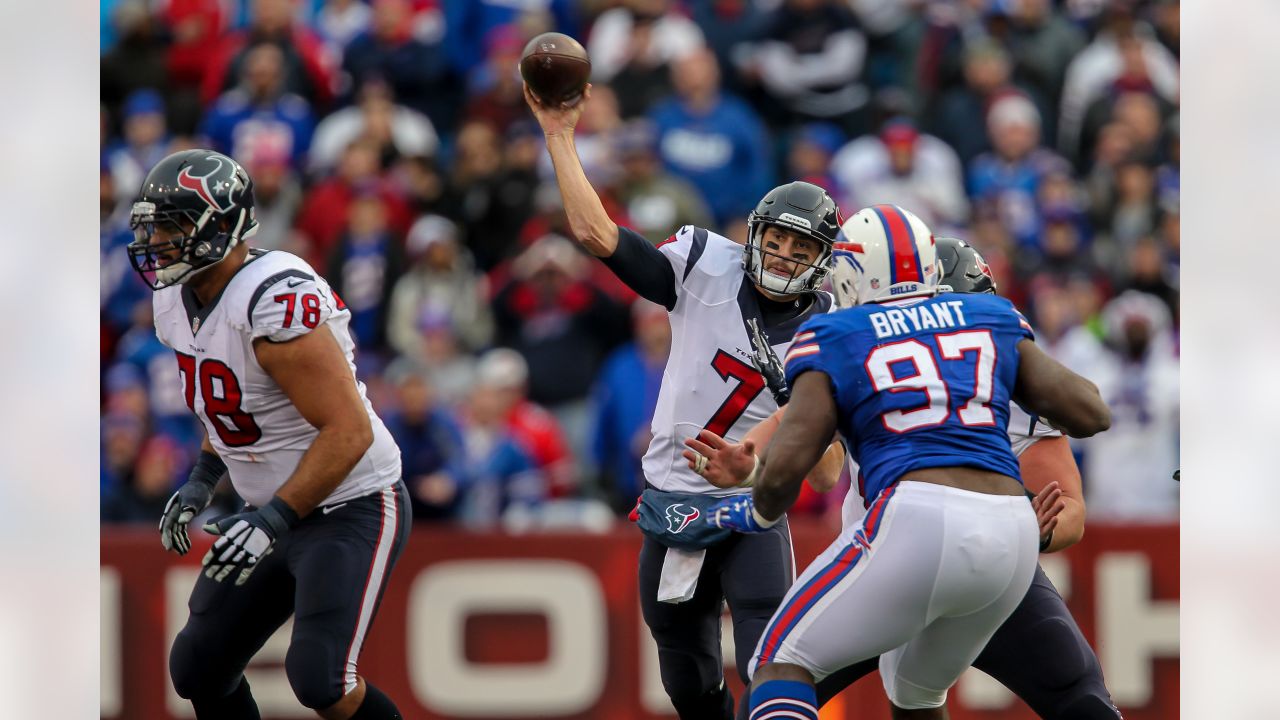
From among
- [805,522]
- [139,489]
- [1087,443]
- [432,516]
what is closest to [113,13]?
[139,489]

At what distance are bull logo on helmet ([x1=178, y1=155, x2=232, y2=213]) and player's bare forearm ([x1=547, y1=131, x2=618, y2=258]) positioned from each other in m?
0.98

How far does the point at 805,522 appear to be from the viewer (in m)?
7.88

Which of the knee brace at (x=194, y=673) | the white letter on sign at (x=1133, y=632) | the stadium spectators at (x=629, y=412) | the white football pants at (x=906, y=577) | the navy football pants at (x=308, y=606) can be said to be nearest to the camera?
the white football pants at (x=906, y=577)

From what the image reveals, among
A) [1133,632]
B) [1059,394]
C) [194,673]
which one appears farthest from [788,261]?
[1133,632]

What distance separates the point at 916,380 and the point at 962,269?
1.07 m

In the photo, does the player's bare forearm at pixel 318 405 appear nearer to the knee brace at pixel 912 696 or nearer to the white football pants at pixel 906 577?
the white football pants at pixel 906 577

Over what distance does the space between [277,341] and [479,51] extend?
653cm

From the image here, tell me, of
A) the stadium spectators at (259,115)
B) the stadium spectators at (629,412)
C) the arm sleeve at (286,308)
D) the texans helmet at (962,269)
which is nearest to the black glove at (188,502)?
the arm sleeve at (286,308)

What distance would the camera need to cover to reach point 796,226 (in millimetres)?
4824

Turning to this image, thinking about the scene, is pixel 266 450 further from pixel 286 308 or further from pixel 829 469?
pixel 829 469

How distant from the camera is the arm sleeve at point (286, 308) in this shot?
15.3 ft

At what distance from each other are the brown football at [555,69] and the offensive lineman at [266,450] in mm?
909

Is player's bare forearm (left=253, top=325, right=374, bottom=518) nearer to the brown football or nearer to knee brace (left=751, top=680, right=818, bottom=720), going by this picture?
the brown football

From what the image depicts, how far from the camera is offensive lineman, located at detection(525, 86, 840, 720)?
4867mm
